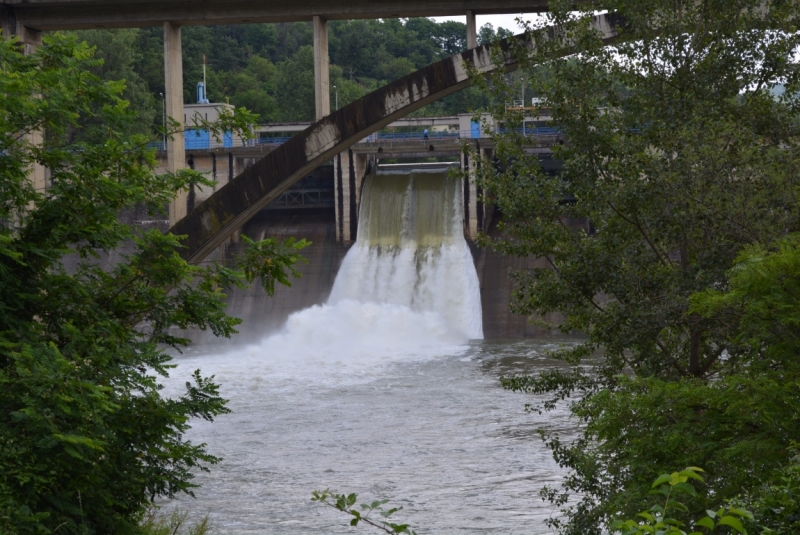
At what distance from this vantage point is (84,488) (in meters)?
6.29

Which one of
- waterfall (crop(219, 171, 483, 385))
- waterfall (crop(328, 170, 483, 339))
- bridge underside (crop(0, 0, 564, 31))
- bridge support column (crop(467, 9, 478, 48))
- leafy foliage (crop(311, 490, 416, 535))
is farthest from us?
waterfall (crop(328, 170, 483, 339))

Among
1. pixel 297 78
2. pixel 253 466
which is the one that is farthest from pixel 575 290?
pixel 297 78

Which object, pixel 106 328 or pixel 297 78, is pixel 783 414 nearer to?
pixel 106 328

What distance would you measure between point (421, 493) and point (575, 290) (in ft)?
15.3

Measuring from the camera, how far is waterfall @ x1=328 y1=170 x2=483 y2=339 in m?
29.0

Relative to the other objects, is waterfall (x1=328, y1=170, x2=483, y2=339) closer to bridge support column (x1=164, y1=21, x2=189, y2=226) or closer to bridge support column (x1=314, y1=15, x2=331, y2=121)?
bridge support column (x1=164, y1=21, x2=189, y2=226)

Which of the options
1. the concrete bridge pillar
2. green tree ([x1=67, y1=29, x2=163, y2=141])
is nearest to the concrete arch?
the concrete bridge pillar

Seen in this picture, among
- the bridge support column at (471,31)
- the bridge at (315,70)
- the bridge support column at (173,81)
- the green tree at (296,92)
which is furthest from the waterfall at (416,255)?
the green tree at (296,92)

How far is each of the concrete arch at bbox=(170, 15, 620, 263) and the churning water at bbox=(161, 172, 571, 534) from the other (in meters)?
3.35

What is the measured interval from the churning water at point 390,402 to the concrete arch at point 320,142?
11.0 feet

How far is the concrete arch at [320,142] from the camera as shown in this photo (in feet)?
49.6

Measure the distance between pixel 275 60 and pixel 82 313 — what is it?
6670 centimetres

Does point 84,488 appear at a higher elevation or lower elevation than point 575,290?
→ lower

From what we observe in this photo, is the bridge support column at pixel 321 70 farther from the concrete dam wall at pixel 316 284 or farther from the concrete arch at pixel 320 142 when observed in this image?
the concrete dam wall at pixel 316 284
